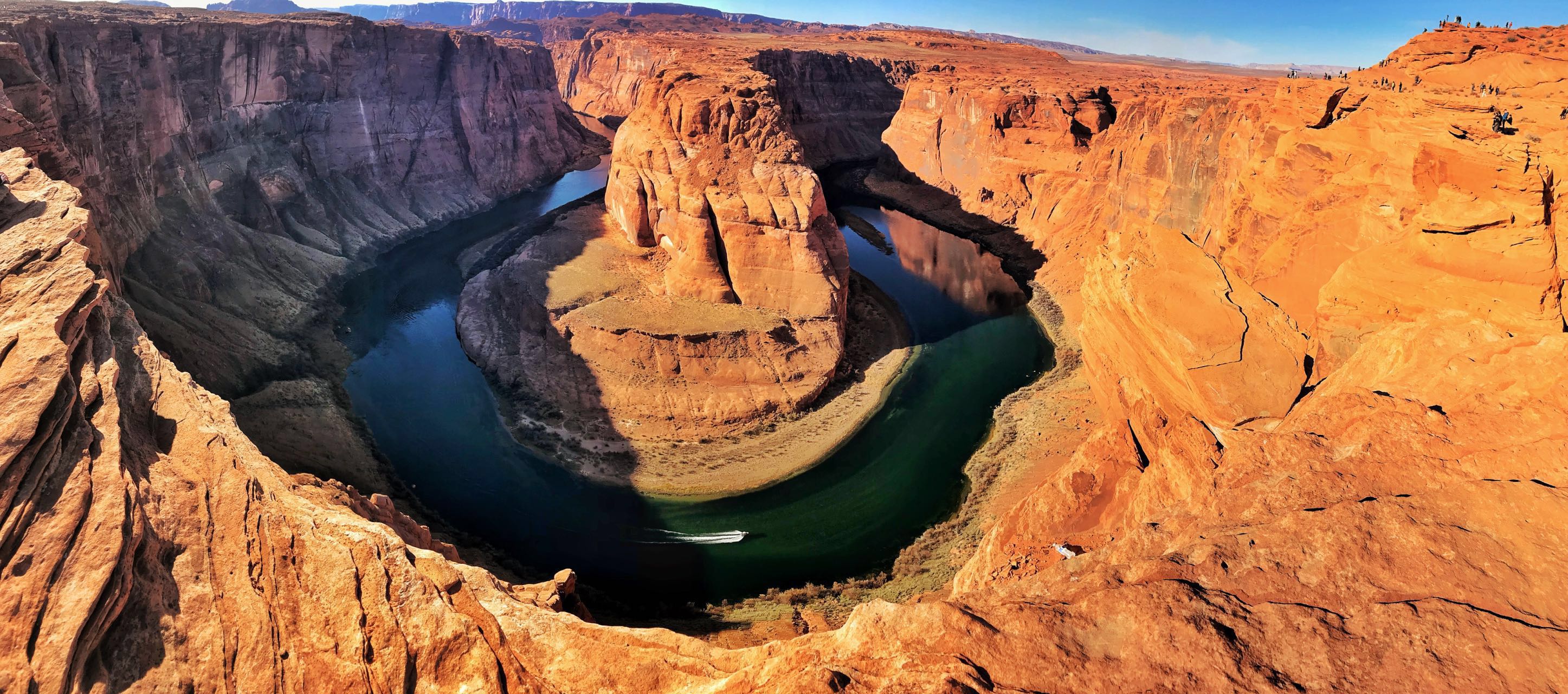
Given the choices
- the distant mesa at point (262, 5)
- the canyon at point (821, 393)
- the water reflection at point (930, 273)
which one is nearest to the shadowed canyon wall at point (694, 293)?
the canyon at point (821, 393)

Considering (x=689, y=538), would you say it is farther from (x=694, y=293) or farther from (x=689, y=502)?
(x=694, y=293)

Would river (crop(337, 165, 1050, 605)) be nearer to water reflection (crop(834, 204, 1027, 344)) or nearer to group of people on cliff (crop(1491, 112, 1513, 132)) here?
water reflection (crop(834, 204, 1027, 344))

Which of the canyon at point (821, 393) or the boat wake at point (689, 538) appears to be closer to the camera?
the canyon at point (821, 393)

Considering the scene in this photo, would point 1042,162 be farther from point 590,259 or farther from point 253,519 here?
point 253,519

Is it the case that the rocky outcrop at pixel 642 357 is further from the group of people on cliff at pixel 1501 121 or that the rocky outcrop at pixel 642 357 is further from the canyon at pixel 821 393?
the group of people on cliff at pixel 1501 121

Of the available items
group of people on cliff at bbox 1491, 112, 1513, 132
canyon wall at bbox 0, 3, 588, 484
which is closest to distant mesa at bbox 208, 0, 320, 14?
canyon wall at bbox 0, 3, 588, 484

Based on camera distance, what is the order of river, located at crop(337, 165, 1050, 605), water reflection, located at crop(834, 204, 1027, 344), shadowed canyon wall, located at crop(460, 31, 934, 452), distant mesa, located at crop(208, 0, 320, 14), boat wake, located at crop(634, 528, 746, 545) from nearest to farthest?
river, located at crop(337, 165, 1050, 605), boat wake, located at crop(634, 528, 746, 545), shadowed canyon wall, located at crop(460, 31, 934, 452), water reflection, located at crop(834, 204, 1027, 344), distant mesa, located at crop(208, 0, 320, 14)

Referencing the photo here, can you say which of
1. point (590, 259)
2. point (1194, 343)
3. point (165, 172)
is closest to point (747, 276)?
point (590, 259)
